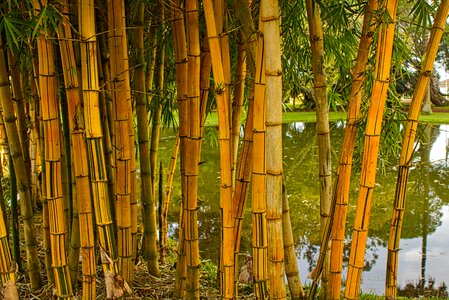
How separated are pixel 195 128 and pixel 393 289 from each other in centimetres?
94

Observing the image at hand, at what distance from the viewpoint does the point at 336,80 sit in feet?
10.8

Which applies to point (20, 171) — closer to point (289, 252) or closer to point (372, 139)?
point (289, 252)

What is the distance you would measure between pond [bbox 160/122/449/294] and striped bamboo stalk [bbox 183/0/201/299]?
1.08 metres

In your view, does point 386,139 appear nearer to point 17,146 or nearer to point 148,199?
point 148,199

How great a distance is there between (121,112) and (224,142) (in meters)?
0.58

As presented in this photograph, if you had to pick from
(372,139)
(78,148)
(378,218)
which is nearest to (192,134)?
(78,148)

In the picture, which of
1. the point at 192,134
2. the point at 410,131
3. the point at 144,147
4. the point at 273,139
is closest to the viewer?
the point at 273,139

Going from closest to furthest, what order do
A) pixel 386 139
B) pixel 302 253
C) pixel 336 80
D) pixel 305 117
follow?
pixel 386 139 < pixel 336 80 < pixel 302 253 < pixel 305 117

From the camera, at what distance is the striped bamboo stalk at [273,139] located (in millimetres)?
1333

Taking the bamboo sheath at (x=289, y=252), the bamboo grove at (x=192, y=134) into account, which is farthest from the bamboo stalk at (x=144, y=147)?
the bamboo sheath at (x=289, y=252)

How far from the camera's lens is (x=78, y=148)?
171 cm

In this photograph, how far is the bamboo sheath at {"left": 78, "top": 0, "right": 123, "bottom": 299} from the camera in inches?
59.4

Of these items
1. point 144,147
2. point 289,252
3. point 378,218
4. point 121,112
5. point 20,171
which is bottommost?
point 378,218

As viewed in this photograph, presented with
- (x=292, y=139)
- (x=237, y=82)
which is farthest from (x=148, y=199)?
(x=292, y=139)
